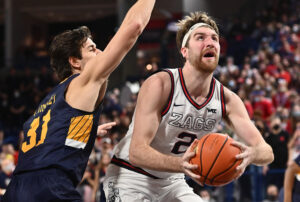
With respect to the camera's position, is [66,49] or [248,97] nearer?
[66,49]

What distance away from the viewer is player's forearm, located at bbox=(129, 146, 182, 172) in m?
3.00

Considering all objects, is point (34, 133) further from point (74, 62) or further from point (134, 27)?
point (134, 27)

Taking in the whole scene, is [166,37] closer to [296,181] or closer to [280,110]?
[280,110]

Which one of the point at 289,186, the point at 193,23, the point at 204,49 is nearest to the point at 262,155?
the point at 204,49

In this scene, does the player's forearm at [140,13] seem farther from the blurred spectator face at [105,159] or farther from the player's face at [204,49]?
the blurred spectator face at [105,159]

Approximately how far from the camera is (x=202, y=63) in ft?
11.7

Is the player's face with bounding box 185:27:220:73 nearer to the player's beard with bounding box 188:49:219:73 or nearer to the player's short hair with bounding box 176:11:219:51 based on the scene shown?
the player's beard with bounding box 188:49:219:73

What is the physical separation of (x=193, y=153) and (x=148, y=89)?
2.45ft

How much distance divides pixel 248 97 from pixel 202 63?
306 inches

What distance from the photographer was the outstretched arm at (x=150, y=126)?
310 centimetres

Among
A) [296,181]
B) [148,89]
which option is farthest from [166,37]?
[148,89]

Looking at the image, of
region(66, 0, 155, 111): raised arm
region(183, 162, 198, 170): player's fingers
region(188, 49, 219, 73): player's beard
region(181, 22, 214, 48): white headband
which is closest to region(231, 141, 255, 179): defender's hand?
region(183, 162, 198, 170): player's fingers

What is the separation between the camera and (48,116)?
3.15 meters

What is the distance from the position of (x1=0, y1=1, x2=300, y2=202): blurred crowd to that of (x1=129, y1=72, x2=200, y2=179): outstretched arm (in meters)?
0.81
